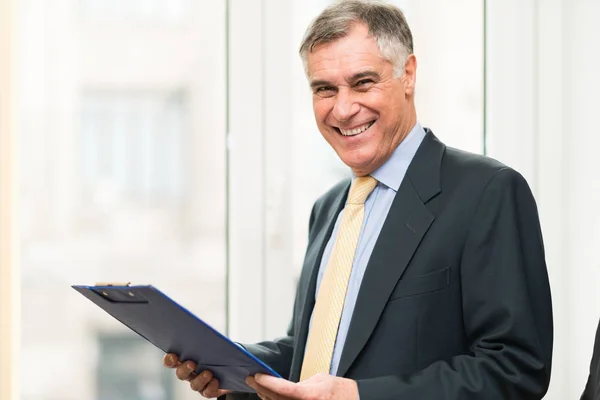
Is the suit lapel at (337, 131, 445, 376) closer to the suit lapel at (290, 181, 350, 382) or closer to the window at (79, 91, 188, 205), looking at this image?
the suit lapel at (290, 181, 350, 382)

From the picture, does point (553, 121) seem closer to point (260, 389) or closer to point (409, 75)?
point (409, 75)

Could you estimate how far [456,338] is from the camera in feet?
5.18

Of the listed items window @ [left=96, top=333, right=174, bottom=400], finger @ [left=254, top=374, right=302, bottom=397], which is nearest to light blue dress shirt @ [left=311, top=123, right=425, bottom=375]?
finger @ [left=254, top=374, right=302, bottom=397]

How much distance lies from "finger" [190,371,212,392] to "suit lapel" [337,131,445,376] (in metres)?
0.27

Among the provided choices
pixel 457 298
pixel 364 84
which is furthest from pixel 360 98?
pixel 457 298

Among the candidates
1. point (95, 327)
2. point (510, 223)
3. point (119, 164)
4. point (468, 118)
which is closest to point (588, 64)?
point (468, 118)

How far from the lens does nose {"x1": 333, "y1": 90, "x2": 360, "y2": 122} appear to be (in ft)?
5.50

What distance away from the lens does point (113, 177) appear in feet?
7.99

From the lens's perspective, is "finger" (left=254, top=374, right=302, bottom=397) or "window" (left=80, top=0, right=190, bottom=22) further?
"window" (left=80, top=0, right=190, bottom=22)

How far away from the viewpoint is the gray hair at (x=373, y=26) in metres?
1.66

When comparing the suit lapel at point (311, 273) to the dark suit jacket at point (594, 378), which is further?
the suit lapel at point (311, 273)

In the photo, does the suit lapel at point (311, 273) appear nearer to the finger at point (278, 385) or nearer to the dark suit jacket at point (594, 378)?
the finger at point (278, 385)

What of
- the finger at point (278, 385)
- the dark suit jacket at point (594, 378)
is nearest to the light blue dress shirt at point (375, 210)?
the finger at point (278, 385)

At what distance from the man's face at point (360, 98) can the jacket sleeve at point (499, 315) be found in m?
0.25
